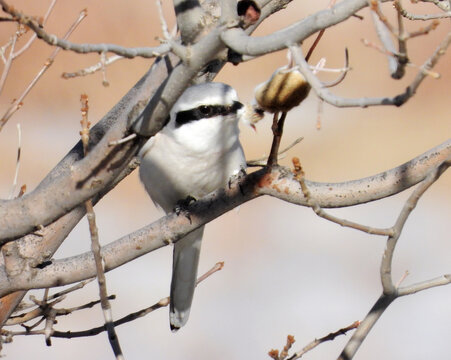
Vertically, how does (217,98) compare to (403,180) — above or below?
above

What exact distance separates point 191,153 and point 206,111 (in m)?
0.19

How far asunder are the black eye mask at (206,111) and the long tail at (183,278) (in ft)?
1.63

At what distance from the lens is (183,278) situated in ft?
9.44

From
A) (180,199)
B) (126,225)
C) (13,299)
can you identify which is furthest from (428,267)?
(13,299)

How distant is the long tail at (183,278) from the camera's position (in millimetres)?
2752

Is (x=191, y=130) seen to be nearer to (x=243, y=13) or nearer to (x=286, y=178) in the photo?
(x=286, y=178)

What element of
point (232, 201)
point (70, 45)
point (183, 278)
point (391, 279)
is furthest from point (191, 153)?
point (70, 45)

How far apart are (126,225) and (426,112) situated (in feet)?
9.89

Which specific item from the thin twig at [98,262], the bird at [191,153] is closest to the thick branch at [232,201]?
the thin twig at [98,262]

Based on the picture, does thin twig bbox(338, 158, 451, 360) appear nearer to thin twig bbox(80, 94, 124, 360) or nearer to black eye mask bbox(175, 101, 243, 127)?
thin twig bbox(80, 94, 124, 360)

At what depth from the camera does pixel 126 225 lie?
6.09 meters

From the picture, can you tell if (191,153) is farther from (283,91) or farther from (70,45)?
(70,45)

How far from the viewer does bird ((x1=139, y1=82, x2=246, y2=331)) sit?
2486mm

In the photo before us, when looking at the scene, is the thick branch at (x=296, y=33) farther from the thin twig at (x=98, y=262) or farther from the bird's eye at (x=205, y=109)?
the bird's eye at (x=205, y=109)
